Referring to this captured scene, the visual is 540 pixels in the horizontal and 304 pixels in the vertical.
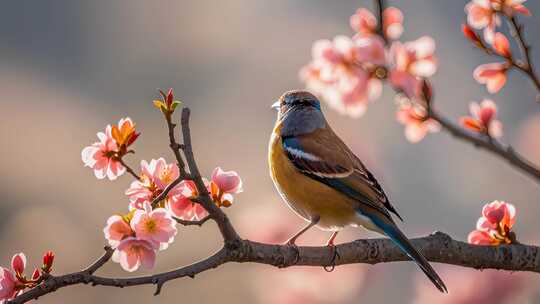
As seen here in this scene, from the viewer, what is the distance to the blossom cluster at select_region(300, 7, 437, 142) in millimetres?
3557

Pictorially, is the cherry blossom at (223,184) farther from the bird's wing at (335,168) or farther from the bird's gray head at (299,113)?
the bird's gray head at (299,113)

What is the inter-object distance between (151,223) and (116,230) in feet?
0.39

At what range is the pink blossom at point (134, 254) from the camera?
3.00 m

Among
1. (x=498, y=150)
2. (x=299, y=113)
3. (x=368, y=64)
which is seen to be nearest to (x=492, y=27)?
(x=368, y=64)

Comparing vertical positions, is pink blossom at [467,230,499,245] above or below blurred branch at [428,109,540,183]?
below

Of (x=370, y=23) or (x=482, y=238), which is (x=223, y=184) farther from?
(x=482, y=238)

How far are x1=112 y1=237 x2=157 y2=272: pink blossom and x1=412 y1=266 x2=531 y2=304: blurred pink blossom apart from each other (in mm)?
2225

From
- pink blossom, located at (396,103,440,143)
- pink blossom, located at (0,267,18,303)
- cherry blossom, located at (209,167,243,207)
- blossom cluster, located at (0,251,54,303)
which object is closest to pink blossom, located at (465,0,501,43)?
pink blossom, located at (396,103,440,143)

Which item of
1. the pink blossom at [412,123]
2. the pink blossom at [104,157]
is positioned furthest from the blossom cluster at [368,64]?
the pink blossom at [104,157]

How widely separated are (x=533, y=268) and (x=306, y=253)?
980 millimetres

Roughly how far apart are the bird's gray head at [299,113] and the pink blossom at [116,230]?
75.8 inches

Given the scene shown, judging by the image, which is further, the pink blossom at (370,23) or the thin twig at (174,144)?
the pink blossom at (370,23)

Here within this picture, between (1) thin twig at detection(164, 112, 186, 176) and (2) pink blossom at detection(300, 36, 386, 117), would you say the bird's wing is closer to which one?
(2) pink blossom at detection(300, 36, 386, 117)

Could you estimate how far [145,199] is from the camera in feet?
10.9
